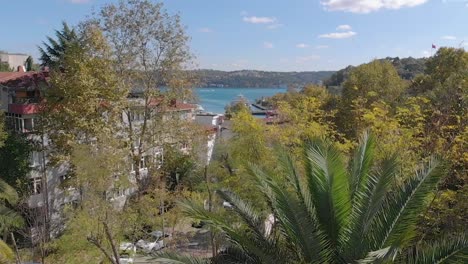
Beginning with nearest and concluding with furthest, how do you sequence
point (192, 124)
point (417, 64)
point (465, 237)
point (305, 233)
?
point (465, 237) → point (305, 233) → point (192, 124) → point (417, 64)

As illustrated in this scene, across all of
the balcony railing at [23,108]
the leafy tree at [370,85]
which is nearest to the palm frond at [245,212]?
the balcony railing at [23,108]

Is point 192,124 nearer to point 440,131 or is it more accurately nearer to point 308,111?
point 308,111

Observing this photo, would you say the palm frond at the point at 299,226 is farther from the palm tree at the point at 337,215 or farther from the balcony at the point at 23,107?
the balcony at the point at 23,107

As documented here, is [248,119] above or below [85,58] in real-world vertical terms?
below

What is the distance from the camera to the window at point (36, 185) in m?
25.1

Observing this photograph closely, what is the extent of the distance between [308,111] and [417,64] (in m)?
71.1

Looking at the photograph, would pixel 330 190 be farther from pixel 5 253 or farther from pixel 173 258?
pixel 5 253

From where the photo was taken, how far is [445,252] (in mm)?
5637

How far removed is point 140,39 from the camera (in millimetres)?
22188

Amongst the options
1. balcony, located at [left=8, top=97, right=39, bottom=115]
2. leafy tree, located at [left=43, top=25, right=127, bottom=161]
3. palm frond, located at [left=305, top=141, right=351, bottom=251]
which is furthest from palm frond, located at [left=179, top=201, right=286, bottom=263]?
balcony, located at [left=8, top=97, right=39, bottom=115]

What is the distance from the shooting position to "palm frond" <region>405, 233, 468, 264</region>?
5496 mm

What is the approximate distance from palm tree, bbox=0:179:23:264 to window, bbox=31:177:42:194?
2768 mm

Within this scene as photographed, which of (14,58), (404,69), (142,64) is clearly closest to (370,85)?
(142,64)

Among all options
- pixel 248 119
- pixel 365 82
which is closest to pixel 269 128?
pixel 248 119
